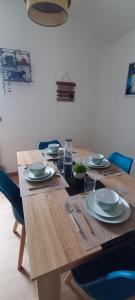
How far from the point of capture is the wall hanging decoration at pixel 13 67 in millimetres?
2293

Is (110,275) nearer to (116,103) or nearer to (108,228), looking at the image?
(108,228)

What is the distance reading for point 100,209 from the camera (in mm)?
863

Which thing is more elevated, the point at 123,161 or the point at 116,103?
the point at 116,103

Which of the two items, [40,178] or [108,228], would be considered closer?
[108,228]

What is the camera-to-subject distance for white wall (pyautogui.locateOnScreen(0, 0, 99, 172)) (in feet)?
7.55

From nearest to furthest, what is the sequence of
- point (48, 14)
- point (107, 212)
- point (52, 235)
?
point (52, 235), point (107, 212), point (48, 14)

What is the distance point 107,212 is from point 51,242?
1.04ft

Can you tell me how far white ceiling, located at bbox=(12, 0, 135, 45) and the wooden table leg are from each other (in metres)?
2.62

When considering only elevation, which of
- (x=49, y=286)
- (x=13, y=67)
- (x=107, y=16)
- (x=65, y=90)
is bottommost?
(x=49, y=286)

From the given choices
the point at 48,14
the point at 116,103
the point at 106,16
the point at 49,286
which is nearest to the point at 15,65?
the point at 48,14

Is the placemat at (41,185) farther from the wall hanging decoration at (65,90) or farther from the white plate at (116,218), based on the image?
the wall hanging decoration at (65,90)

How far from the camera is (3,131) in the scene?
2580 mm

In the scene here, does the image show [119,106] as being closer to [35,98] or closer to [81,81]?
[81,81]

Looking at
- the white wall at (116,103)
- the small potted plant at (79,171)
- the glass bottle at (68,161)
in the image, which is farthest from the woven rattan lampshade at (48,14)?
the white wall at (116,103)
